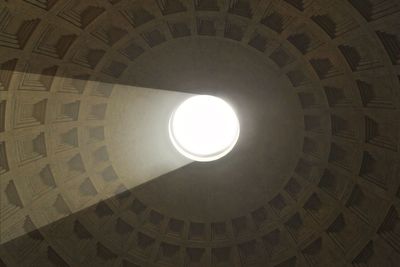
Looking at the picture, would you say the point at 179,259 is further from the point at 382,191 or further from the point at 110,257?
the point at 382,191

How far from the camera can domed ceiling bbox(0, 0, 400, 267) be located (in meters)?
20.1

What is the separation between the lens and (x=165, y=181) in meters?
25.8

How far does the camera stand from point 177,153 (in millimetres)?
25312

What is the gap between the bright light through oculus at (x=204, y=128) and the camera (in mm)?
25422

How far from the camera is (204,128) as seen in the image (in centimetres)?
2809

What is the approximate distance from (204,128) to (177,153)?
11.3ft

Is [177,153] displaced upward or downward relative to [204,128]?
downward

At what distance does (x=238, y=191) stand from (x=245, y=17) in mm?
9869

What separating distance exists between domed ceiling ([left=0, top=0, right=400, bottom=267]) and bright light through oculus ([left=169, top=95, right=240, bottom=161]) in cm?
72

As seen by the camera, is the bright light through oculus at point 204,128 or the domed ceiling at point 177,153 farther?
the bright light through oculus at point 204,128

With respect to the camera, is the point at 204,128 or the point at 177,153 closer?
the point at 177,153

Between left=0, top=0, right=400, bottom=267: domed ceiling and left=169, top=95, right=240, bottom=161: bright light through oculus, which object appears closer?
left=0, top=0, right=400, bottom=267: domed ceiling

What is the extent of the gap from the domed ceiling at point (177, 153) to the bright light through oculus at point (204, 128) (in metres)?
0.72

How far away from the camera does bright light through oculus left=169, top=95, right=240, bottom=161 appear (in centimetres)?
2542
